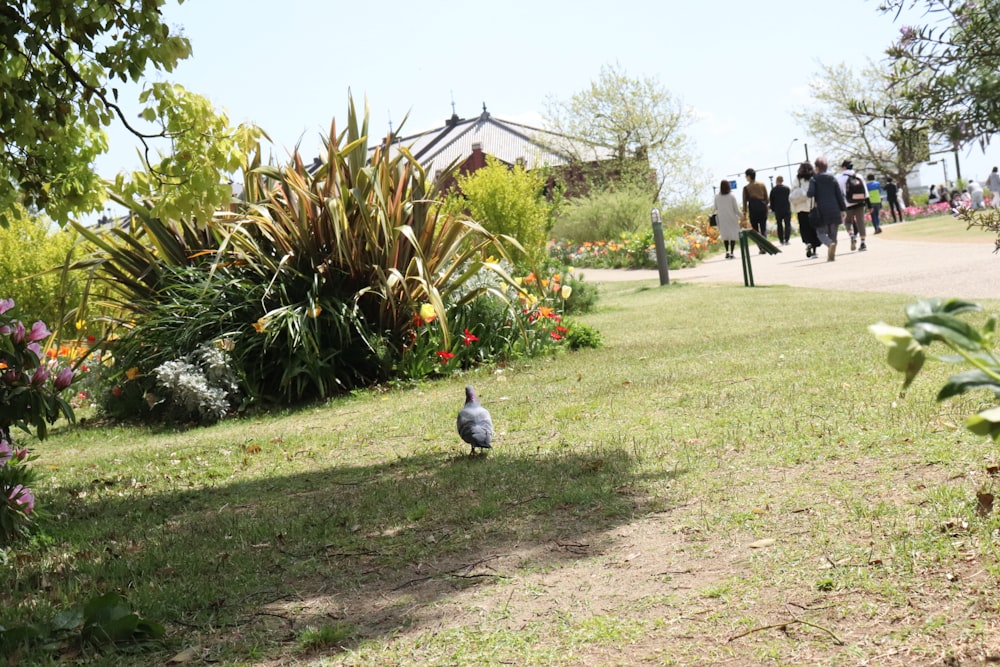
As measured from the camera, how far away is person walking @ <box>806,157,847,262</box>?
1725cm

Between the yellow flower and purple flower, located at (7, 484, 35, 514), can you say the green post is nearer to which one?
Result: the yellow flower

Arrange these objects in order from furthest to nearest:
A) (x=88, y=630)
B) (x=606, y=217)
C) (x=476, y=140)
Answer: (x=476, y=140) < (x=606, y=217) < (x=88, y=630)

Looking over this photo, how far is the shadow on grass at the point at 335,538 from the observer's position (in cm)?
369

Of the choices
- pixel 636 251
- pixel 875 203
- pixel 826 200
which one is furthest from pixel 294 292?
pixel 875 203

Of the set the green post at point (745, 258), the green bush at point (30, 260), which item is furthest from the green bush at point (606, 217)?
the green bush at point (30, 260)

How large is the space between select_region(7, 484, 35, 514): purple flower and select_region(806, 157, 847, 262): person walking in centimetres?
1510

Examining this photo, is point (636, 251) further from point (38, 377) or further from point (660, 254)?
point (38, 377)

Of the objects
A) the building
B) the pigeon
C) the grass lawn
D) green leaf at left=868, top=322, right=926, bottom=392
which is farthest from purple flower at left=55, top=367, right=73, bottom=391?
the building

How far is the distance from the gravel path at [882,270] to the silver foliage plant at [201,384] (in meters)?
7.25

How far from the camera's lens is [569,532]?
427 cm

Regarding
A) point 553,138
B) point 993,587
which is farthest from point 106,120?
point 553,138

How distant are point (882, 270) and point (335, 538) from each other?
12486mm

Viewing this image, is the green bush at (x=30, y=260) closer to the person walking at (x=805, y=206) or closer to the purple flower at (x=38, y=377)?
the purple flower at (x=38, y=377)

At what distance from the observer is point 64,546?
189 inches
